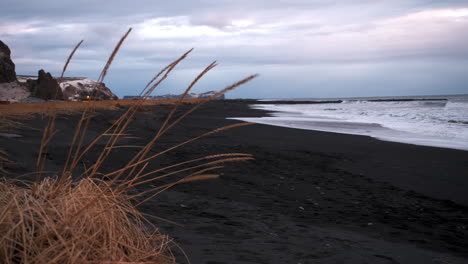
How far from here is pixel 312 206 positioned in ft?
13.4

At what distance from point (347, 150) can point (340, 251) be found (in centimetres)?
624

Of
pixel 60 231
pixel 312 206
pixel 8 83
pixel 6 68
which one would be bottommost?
pixel 312 206

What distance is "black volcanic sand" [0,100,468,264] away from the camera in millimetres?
2623

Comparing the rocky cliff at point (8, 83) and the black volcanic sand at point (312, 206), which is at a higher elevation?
the rocky cliff at point (8, 83)

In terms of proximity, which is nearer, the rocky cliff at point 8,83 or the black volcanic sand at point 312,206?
the black volcanic sand at point 312,206

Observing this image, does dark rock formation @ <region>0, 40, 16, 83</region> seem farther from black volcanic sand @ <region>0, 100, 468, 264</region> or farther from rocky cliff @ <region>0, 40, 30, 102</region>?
black volcanic sand @ <region>0, 100, 468, 264</region>

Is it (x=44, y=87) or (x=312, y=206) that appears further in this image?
(x=44, y=87)

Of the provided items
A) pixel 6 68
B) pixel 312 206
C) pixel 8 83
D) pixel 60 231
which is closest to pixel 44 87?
pixel 8 83

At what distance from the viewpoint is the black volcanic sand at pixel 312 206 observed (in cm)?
262

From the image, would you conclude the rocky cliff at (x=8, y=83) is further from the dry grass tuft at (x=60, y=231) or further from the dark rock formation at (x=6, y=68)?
the dry grass tuft at (x=60, y=231)

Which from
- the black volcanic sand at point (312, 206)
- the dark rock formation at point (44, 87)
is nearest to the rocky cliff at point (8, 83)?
the dark rock formation at point (44, 87)

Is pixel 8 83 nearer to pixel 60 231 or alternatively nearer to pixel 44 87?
pixel 44 87

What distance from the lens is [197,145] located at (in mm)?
7828

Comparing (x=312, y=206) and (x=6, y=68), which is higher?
(x=6, y=68)
